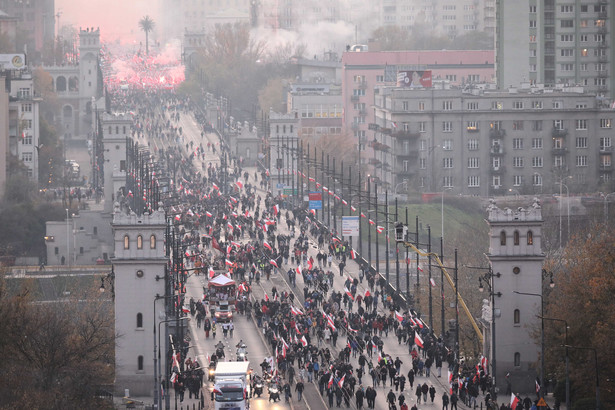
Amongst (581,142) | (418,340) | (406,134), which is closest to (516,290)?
(418,340)

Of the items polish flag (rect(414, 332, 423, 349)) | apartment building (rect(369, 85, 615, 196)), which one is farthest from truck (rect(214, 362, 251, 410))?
apartment building (rect(369, 85, 615, 196))

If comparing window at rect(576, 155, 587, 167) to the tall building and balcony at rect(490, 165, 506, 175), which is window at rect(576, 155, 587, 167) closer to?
balcony at rect(490, 165, 506, 175)

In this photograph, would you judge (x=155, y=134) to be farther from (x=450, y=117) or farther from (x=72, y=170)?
(x=450, y=117)

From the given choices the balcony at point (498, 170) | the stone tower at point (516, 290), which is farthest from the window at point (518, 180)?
the stone tower at point (516, 290)

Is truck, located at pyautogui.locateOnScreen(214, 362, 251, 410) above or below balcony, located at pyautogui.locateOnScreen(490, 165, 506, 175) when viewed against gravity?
below

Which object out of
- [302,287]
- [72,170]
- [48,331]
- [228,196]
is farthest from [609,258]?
[72,170]

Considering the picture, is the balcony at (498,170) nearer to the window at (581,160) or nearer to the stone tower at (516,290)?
the window at (581,160)
